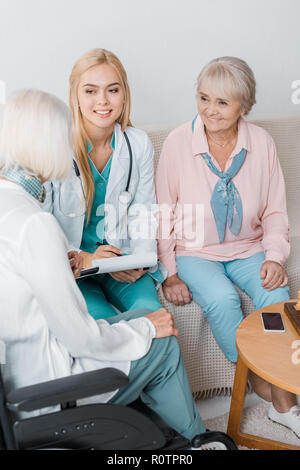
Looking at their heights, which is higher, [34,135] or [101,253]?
[34,135]

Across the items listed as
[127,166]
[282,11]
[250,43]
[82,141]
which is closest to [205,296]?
[127,166]

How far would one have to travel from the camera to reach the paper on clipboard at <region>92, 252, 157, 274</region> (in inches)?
73.0

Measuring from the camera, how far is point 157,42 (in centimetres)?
271

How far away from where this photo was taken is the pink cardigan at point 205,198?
2.23 m

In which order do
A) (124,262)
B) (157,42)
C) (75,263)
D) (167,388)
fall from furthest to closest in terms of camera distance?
(157,42)
(124,262)
(75,263)
(167,388)

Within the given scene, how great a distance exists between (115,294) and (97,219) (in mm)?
310

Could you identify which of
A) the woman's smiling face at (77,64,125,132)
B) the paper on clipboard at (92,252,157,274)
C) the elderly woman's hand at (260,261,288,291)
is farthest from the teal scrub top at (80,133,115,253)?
the elderly woman's hand at (260,261,288,291)

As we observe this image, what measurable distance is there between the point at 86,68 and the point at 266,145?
2.64ft

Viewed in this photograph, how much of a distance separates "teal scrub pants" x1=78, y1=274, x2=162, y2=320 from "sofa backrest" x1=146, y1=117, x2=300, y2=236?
39.9 inches

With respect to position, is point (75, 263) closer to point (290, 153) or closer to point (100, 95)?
point (100, 95)

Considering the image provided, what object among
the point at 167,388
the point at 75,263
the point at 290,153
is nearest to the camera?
the point at 167,388

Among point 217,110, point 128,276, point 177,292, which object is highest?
point 217,110

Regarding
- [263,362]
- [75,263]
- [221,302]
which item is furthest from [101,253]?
[263,362]

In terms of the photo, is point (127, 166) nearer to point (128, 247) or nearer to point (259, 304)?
point (128, 247)
